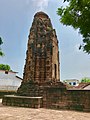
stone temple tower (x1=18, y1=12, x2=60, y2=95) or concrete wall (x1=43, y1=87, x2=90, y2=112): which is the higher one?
stone temple tower (x1=18, y1=12, x2=60, y2=95)

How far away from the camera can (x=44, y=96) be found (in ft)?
41.3

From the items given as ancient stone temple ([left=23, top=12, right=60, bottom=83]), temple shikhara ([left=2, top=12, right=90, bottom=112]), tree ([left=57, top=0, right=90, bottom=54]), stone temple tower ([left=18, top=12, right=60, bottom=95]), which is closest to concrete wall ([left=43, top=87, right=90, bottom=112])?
temple shikhara ([left=2, top=12, right=90, bottom=112])

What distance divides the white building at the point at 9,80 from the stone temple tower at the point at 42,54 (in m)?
15.8

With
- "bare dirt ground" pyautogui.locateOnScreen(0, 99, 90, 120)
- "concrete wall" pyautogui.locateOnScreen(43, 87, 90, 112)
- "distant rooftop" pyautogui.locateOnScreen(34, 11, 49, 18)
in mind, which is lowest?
"bare dirt ground" pyautogui.locateOnScreen(0, 99, 90, 120)

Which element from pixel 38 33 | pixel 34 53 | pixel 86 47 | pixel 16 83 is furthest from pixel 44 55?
pixel 16 83

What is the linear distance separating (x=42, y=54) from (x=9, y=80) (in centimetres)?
1798

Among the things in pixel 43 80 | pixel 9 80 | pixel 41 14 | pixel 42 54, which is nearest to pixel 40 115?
pixel 43 80

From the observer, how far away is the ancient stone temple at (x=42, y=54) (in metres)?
14.0

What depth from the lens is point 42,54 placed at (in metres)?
14.4

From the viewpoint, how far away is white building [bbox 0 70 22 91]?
29.7m

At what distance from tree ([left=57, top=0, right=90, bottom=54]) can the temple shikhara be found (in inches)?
243

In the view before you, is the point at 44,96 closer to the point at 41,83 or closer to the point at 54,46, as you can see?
the point at 41,83

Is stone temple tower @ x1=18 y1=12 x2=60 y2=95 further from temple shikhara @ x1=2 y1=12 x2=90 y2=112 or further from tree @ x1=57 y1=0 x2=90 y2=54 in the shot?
tree @ x1=57 y1=0 x2=90 y2=54

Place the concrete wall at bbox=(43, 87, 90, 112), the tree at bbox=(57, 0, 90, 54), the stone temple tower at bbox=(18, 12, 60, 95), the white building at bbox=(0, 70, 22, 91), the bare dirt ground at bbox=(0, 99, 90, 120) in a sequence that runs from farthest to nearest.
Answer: the white building at bbox=(0, 70, 22, 91), the stone temple tower at bbox=(18, 12, 60, 95), the concrete wall at bbox=(43, 87, 90, 112), the bare dirt ground at bbox=(0, 99, 90, 120), the tree at bbox=(57, 0, 90, 54)
